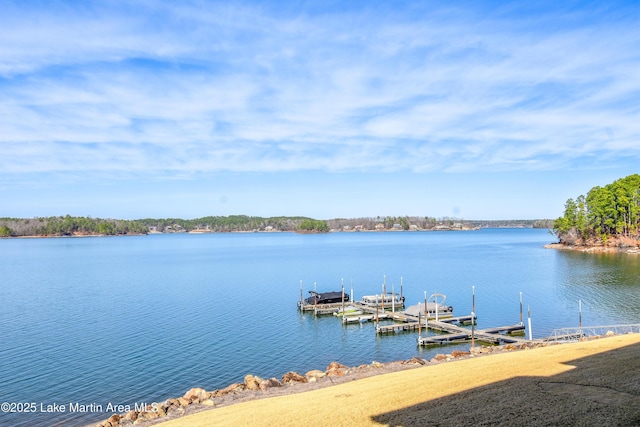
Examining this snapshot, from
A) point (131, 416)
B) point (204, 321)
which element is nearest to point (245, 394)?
point (131, 416)

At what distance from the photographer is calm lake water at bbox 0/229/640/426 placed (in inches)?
903

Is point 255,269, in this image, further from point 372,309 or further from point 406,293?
point 372,309

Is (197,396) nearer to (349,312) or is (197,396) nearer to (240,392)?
(240,392)

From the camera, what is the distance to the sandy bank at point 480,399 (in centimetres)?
1105

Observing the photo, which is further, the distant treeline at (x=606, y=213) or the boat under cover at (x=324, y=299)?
the distant treeline at (x=606, y=213)

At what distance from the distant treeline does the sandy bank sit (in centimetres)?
9236

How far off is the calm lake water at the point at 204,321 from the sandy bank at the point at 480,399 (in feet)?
28.2

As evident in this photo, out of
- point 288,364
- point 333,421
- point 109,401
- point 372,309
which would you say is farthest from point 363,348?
point 333,421

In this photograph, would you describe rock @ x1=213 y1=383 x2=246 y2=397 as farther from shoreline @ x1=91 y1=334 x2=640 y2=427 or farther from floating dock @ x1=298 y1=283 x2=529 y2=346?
floating dock @ x1=298 y1=283 x2=529 y2=346

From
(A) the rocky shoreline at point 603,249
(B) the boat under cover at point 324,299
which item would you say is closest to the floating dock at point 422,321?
(B) the boat under cover at point 324,299

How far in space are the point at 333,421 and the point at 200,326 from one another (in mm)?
25441

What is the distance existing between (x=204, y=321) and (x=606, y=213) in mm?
92820

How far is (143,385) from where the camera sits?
22.3 metres

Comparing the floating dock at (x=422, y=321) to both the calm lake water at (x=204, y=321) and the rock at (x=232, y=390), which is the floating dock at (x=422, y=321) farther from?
the rock at (x=232, y=390)
